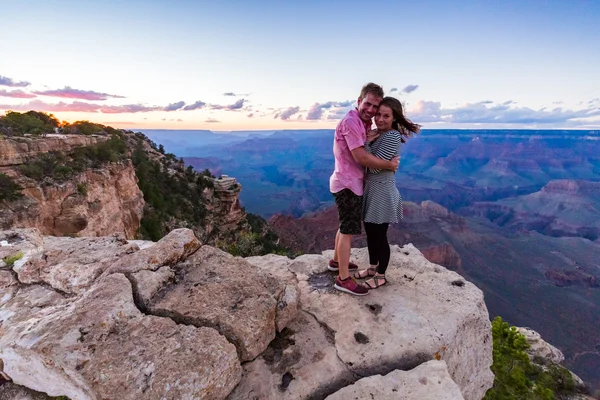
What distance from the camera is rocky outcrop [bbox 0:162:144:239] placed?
887cm

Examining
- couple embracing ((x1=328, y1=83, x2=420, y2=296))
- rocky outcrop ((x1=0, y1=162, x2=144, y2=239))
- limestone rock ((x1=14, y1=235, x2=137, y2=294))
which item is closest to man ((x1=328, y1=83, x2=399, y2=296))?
couple embracing ((x1=328, y1=83, x2=420, y2=296))

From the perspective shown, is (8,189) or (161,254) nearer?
(161,254)

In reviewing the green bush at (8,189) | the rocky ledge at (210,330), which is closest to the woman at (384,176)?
the rocky ledge at (210,330)

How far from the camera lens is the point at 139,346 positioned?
2092mm

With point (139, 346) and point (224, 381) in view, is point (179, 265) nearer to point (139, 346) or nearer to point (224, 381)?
point (139, 346)

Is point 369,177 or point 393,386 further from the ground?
point 369,177

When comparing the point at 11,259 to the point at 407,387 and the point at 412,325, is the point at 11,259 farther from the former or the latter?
the point at 412,325

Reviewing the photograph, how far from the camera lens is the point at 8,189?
8.66 metres

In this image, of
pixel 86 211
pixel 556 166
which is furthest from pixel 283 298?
pixel 556 166

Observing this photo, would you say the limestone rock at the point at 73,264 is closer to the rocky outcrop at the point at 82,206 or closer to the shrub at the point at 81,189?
the rocky outcrop at the point at 82,206

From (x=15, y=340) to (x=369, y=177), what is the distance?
11.0ft

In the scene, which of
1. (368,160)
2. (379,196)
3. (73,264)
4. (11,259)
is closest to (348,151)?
(368,160)

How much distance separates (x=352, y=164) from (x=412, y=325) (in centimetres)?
182

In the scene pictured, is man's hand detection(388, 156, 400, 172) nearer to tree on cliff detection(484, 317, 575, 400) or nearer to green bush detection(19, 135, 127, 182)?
tree on cliff detection(484, 317, 575, 400)
